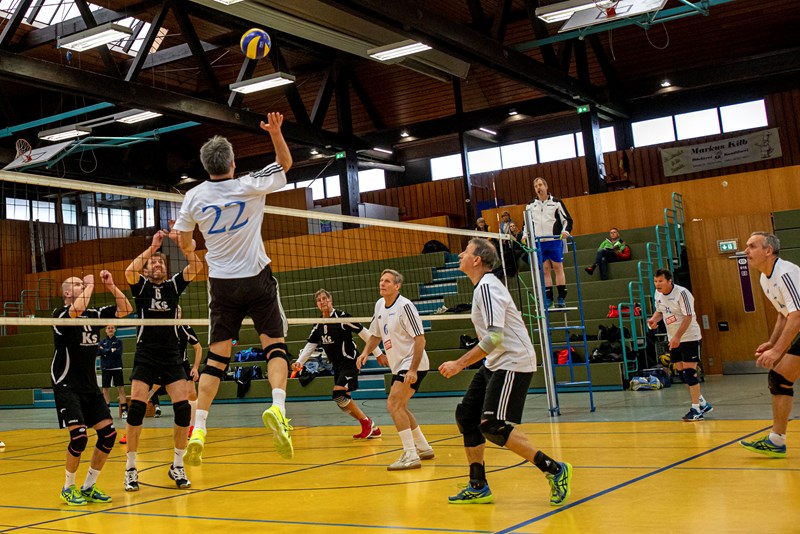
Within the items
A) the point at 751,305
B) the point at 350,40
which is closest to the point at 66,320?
the point at 350,40

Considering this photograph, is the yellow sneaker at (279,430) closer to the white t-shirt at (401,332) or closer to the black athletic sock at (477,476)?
the black athletic sock at (477,476)

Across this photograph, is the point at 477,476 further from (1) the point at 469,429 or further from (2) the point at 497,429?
(2) the point at 497,429

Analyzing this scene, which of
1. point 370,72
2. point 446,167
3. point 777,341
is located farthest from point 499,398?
point 446,167

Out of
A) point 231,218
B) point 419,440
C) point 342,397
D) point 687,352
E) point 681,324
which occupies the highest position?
point 231,218

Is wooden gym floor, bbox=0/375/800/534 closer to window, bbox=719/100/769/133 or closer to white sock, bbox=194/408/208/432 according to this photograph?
white sock, bbox=194/408/208/432

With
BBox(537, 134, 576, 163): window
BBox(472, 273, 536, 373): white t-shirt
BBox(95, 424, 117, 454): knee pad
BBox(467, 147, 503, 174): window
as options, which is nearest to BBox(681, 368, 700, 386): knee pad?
BBox(472, 273, 536, 373): white t-shirt

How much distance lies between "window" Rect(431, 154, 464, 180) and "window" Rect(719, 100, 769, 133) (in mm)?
9139

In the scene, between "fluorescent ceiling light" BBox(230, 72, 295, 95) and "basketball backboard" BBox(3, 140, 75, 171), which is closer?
"fluorescent ceiling light" BBox(230, 72, 295, 95)

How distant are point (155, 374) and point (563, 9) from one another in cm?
1033

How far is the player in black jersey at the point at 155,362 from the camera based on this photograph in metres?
6.49

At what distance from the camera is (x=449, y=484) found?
5867mm

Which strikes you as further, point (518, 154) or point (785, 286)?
point (518, 154)

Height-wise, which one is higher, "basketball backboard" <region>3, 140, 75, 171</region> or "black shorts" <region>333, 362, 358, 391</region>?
"basketball backboard" <region>3, 140, 75, 171</region>

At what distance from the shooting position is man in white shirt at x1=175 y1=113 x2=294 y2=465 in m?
4.72
